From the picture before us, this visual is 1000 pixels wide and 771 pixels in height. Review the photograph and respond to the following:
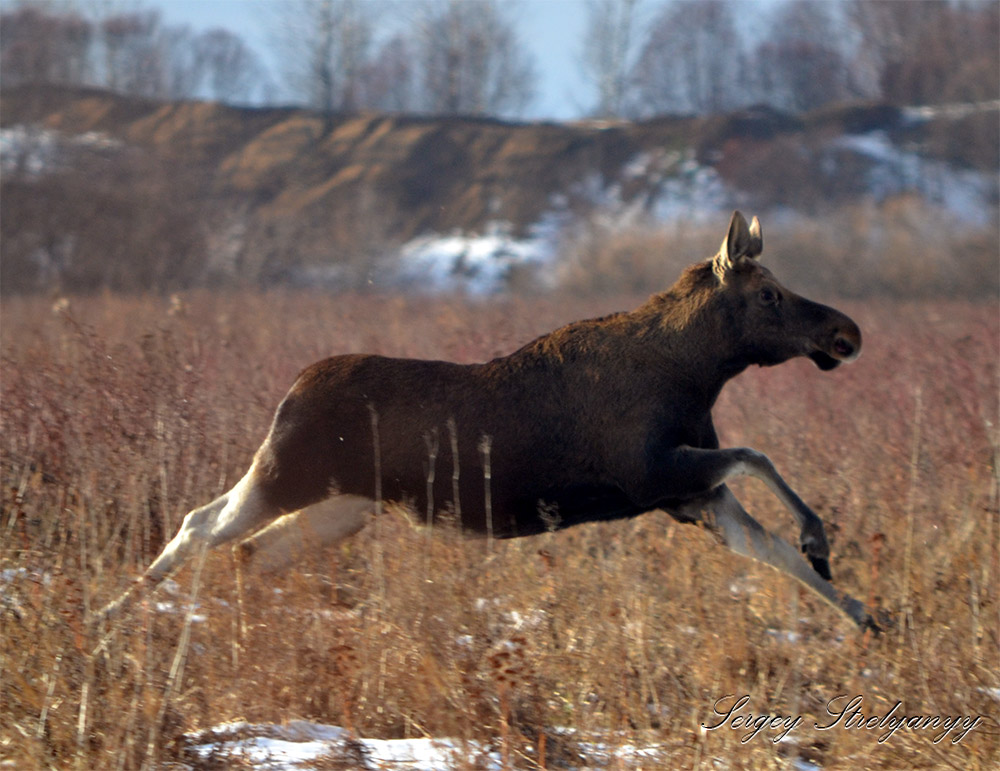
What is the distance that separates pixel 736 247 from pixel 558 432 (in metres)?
1.24

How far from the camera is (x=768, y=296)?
539 centimetres

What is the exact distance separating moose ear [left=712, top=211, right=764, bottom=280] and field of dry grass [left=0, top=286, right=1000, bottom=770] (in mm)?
1416

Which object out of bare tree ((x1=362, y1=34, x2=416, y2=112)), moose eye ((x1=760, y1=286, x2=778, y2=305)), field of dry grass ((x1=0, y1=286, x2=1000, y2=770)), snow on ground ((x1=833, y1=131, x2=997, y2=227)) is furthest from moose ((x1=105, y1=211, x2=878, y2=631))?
bare tree ((x1=362, y1=34, x2=416, y2=112))

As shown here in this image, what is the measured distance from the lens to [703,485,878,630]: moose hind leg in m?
5.34

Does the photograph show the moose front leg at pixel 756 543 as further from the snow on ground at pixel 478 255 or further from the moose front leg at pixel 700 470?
the snow on ground at pixel 478 255

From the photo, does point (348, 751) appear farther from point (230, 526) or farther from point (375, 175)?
point (375, 175)

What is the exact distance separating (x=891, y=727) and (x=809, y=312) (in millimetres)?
1934

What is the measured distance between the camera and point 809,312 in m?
5.37

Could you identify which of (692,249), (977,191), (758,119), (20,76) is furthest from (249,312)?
Result: (758,119)

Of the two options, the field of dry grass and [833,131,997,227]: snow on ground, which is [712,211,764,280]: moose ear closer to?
the field of dry grass

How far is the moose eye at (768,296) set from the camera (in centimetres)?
538

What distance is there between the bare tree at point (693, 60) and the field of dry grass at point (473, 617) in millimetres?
56236

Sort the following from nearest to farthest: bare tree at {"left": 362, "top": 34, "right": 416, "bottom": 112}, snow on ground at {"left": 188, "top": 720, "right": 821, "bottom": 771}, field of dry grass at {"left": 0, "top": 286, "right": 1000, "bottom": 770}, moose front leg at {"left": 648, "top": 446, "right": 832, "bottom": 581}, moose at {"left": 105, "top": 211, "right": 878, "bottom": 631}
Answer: snow on ground at {"left": 188, "top": 720, "right": 821, "bottom": 771}, field of dry grass at {"left": 0, "top": 286, "right": 1000, "bottom": 770}, moose front leg at {"left": 648, "top": 446, "right": 832, "bottom": 581}, moose at {"left": 105, "top": 211, "right": 878, "bottom": 631}, bare tree at {"left": 362, "top": 34, "right": 416, "bottom": 112}

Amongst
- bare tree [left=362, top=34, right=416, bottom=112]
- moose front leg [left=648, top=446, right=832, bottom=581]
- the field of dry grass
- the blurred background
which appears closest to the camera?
the field of dry grass
